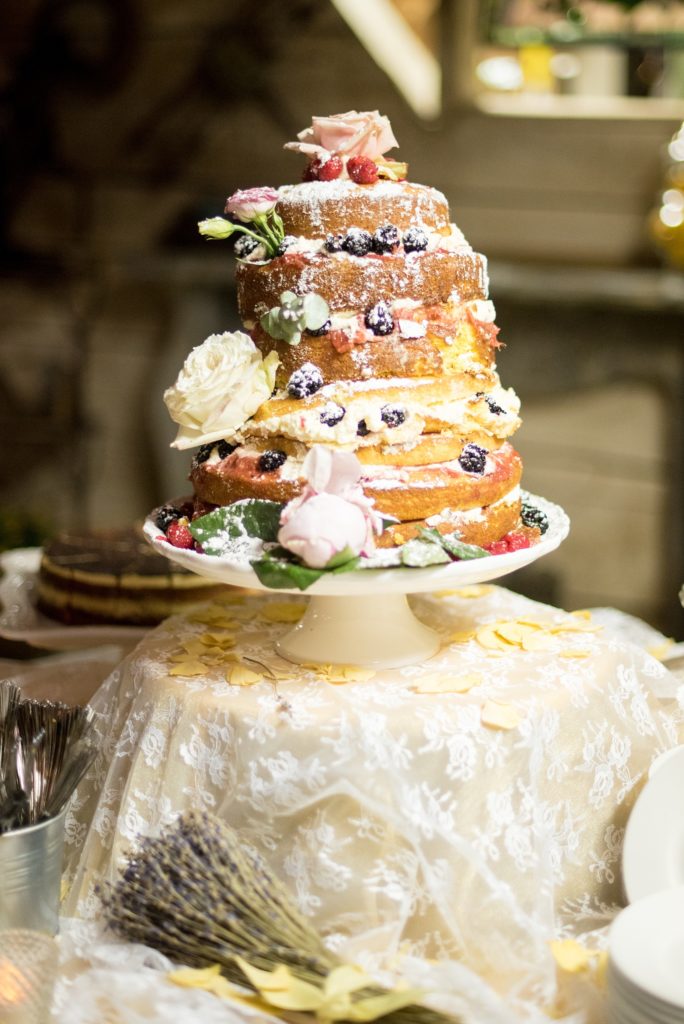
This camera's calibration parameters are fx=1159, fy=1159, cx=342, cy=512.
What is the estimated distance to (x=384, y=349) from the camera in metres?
1.63

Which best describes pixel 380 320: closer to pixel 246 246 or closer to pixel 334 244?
pixel 334 244

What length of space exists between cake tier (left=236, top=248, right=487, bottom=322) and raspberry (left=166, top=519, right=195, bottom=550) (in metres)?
0.34

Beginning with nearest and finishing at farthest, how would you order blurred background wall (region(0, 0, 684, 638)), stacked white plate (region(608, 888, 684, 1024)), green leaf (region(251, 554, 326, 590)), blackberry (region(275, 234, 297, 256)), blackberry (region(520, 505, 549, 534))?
stacked white plate (region(608, 888, 684, 1024)) → green leaf (region(251, 554, 326, 590)) → blackberry (region(275, 234, 297, 256)) → blackberry (region(520, 505, 549, 534)) → blurred background wall (region(0, 0, 684, 638))

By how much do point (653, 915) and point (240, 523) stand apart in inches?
28.3

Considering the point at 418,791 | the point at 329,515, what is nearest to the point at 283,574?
the point at 329,515

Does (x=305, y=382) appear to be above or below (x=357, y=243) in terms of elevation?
below

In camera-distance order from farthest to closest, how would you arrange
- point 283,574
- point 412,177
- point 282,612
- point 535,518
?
point 412,177
point 282,612
point 535,518
point 283,574

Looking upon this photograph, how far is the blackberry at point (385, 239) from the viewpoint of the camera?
1.63 meters

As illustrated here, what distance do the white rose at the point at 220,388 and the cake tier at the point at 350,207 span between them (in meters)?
0.19

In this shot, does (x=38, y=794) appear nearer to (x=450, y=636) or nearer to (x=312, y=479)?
(x=312, y=479)

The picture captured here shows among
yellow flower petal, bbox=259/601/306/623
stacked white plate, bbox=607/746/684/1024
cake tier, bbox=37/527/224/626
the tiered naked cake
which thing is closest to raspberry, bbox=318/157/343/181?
the tiered naked cake

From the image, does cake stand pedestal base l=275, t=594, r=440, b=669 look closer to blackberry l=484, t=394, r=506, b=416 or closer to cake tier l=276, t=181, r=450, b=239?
blackberry l=484, t=394, r=506, b=416

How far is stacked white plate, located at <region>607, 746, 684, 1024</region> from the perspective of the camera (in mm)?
1203

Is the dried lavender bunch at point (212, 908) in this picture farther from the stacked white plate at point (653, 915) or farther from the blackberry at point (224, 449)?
the blackberry at point (224, 449)
